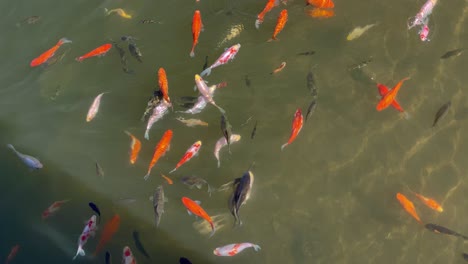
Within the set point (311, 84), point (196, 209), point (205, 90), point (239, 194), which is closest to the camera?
point (239, 194)

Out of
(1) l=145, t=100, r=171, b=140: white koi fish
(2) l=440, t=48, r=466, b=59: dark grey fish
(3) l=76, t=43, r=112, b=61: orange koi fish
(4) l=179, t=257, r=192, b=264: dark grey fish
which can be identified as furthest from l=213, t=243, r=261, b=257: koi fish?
(2) l=440, t=48, r=466, b=59: dark grey fish

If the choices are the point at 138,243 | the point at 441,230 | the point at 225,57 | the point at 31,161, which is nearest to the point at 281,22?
the point at 225,57

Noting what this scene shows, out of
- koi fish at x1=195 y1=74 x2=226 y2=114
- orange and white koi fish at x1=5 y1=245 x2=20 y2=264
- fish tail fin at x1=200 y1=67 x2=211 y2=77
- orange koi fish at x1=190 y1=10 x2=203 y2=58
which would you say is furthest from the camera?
orange koi fish at x1=190 y1=10 x2=203 y2=58

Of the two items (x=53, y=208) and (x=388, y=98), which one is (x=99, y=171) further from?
(x=388, y=98)

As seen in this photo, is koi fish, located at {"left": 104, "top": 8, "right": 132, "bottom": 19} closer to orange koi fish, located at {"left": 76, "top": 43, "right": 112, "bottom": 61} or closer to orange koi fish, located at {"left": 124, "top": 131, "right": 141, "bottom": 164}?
orange koi fish, located at {"left": 76, "top": 43, "right": 112, "bottom": 61}

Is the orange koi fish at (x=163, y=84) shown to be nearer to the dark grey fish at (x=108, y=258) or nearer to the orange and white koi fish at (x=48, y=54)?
the orange and white koi fish at (x=48, y=54)

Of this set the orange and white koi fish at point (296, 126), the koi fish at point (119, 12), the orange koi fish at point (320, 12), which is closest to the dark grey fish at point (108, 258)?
the orange and white koi fish at point (296, 126)
